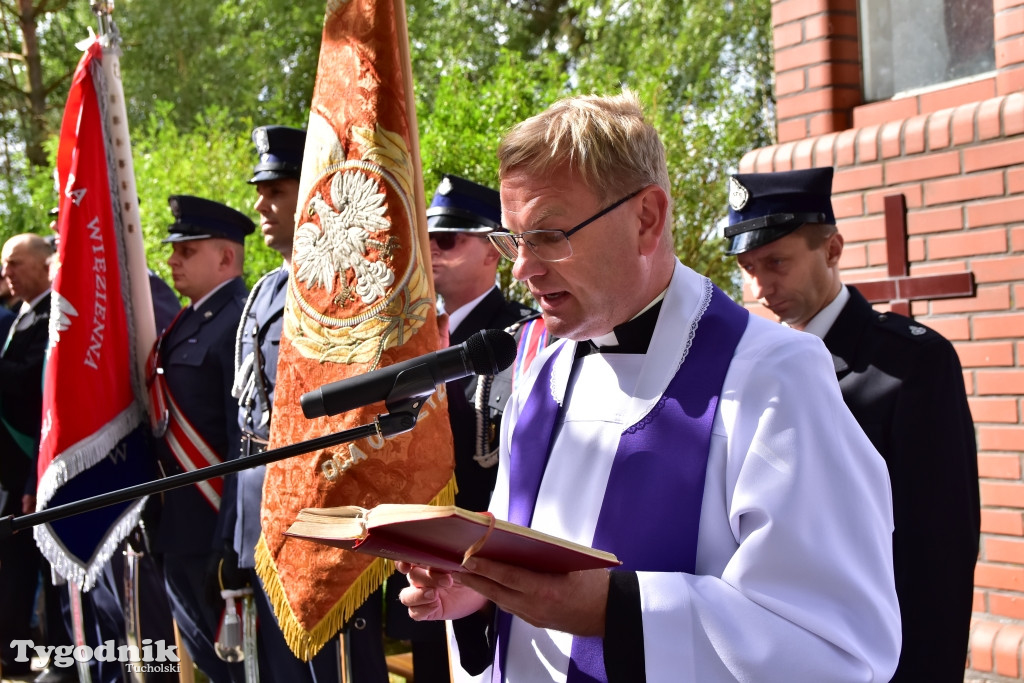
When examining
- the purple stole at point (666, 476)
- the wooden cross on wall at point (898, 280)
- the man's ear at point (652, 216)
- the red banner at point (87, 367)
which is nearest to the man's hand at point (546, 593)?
the purple stole at point (666, 476)

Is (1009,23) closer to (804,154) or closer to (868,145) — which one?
(868,145)

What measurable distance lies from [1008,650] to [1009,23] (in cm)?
233

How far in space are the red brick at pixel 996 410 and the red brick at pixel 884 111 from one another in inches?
48.7

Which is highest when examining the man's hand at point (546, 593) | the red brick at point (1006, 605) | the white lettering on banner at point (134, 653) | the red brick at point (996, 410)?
the man's hand at point (546, 593)

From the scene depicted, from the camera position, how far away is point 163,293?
6.20m

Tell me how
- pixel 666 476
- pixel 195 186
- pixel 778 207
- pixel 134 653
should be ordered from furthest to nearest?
pixel 195 186
pixel 134 653
pixel 778 207
pixel 666 476

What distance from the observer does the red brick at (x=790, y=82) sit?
15.7 ft

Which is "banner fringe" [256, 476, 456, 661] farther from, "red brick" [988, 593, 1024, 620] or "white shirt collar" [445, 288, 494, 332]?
"red brick" [988, 593, 1024, 620]

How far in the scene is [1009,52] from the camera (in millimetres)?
3992

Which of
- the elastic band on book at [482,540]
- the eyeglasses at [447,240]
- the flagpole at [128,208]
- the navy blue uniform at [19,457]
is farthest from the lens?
the navy blue uniform at [19,457]

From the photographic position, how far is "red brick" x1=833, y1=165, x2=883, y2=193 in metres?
4.38

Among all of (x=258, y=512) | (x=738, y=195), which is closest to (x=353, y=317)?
(x=258, y=512)

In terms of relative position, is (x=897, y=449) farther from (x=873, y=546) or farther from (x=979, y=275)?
(x=979, y=275)

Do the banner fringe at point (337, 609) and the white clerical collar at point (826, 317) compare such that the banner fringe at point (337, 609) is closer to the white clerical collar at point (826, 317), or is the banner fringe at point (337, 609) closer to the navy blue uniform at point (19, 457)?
the white clerical collar at point (826, 317)
